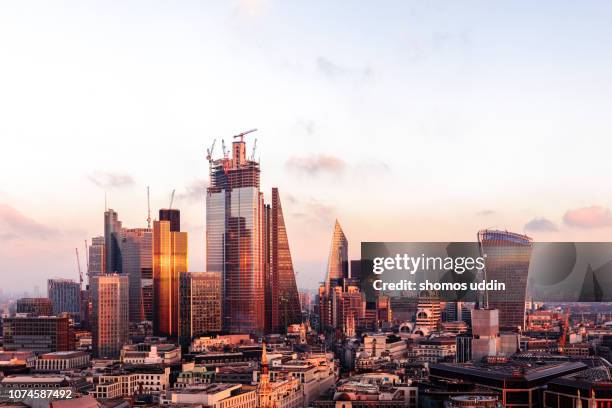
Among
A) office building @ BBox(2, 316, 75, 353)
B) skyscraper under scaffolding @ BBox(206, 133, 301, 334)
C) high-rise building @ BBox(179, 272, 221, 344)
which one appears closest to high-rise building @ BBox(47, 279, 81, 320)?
skyscraper under scaffolding @ BBox(206, 133, 301, 334)

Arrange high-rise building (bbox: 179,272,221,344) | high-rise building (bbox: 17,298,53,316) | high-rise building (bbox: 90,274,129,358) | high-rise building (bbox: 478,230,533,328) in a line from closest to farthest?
high-rise building (bbox: 90,274,129,358) < high-rise building (bbox: 478,230,533,328) < high-rise building (bbox: 17,298,53,316) < high-rise building (bbox: 179,272,221,344)

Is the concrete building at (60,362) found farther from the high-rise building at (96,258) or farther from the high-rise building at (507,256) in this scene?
the high-rise building at (96,258)

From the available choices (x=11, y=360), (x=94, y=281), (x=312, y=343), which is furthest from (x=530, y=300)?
(x=11, y=360)

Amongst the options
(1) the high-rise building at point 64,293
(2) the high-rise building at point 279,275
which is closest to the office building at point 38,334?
(2) the high-rise building at point 279,275

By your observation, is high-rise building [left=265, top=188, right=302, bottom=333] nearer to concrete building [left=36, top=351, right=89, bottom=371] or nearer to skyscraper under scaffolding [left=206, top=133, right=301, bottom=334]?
skyscraper under scaffolding [left=206, top=133, right=301, bottom=334]

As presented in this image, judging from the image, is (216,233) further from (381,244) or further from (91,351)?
(381,244)

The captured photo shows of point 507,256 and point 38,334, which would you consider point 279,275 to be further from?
point 38,334

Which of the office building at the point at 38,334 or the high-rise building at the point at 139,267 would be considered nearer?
the office building at the point at 38,334

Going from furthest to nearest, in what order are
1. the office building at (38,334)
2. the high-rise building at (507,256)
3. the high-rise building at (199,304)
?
the high-rise building at (199,304)
the high-rise building at (507,256)
the office building at (38,334)
